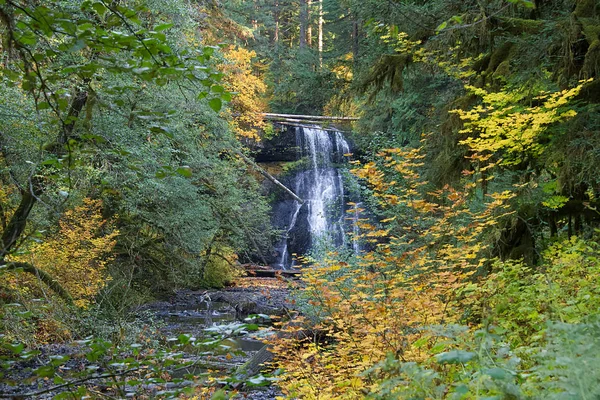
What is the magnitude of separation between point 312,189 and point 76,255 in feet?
43.6

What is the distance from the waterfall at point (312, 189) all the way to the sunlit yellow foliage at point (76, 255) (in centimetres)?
1107

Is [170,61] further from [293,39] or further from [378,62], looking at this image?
[293,39]

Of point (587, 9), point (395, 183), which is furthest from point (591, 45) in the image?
Result: point (395, 183)

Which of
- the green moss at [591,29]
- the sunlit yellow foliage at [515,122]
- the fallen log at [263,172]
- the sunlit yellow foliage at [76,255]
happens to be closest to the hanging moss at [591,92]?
the sunlit yellow foliage at [515,122]

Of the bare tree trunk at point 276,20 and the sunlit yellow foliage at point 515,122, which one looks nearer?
the sunlit yellow foliage at point 515,122

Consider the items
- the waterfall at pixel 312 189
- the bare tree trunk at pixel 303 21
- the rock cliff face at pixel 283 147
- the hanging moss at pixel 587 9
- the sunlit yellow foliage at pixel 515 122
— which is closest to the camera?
the hanging moss at pixel 587 9

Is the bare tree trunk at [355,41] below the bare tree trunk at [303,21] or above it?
below

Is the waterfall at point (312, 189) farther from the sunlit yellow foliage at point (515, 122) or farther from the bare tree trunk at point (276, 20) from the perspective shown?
the sunlit yellow foliage at point (515, 122)

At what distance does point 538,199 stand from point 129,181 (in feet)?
20.6

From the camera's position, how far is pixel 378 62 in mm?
7434

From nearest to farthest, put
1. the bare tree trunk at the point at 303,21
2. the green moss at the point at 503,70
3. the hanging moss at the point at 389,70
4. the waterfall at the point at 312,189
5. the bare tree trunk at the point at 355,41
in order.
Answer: the green moss at the point at 503,70 < the hanging moss at the point at 389,70 < the bare tree trunk at the point at 355,41 < the waterfall at the point at 312,189 < the bare tree trunk at the point at 303,21

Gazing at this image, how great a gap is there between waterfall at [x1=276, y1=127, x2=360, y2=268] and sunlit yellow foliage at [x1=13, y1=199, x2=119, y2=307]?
436 inches

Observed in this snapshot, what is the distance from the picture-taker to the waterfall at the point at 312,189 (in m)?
21.0

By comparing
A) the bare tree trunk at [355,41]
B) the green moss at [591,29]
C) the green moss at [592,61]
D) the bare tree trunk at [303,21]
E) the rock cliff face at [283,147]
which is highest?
the bare tree trunk at [303,21]
